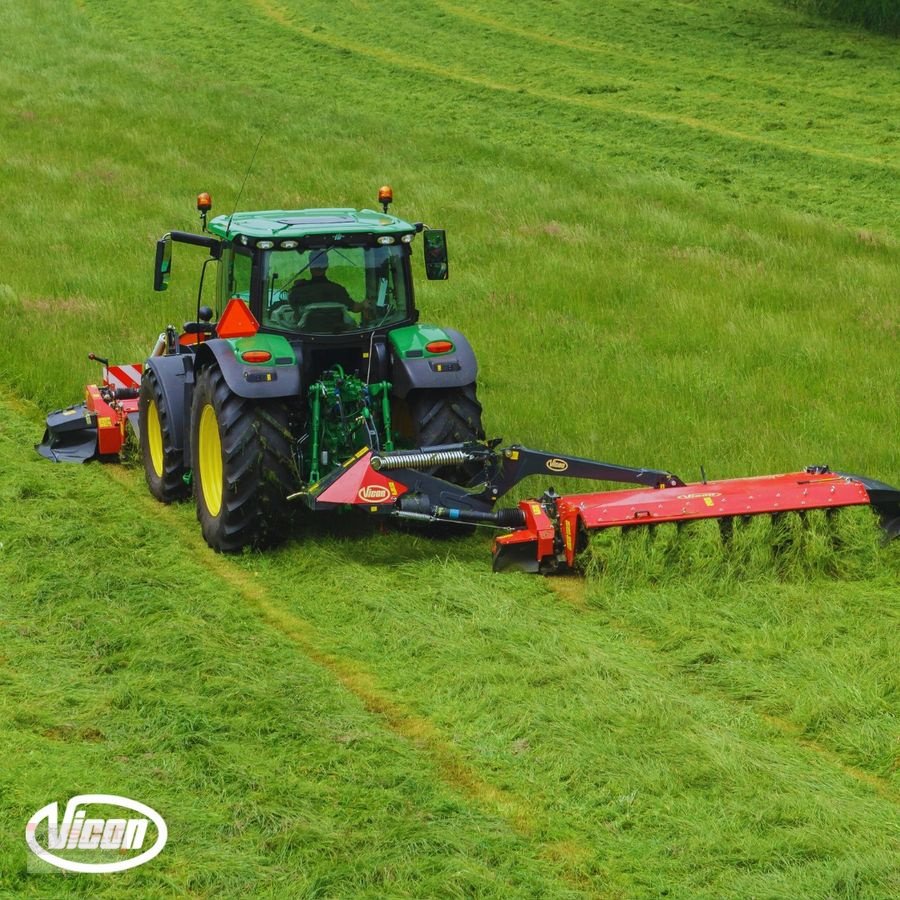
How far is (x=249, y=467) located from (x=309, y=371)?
88 cm

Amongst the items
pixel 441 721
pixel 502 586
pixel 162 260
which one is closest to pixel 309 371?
pixel 162 260

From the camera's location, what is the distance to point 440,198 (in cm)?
1984

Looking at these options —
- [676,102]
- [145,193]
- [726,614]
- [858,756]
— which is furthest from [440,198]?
[858,756]

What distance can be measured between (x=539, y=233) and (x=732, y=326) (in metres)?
4.77

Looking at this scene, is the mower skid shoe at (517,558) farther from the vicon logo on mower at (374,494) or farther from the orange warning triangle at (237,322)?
the orange warning triangle at (237,322)

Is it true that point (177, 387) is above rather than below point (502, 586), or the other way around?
above

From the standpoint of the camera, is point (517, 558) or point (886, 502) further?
point (886, 502)

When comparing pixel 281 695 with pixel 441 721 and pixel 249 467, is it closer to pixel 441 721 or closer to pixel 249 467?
pixel 441 721

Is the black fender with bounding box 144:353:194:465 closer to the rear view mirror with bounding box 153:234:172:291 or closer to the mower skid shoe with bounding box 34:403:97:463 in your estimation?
the rear view mirror with bounding box 153:234:172:291

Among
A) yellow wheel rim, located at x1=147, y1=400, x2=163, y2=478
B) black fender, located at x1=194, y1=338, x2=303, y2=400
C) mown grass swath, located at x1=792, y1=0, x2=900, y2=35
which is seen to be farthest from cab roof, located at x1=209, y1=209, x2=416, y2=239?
mown grass swath, located at x1=792, y1=0, x2=900, y2=35

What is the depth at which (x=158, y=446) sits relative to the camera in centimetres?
999

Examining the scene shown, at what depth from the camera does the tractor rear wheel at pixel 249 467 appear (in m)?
8.33

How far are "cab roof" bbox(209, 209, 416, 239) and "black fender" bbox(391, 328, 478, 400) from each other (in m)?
0.87

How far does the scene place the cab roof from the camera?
8867 mm
